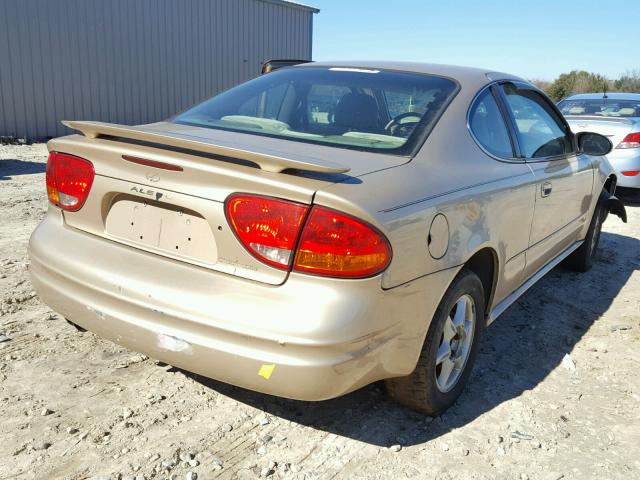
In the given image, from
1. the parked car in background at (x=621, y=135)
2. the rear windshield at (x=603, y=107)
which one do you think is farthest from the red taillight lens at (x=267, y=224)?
the rear windshield at (x=603, y=107)

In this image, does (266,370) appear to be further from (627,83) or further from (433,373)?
(627,83)

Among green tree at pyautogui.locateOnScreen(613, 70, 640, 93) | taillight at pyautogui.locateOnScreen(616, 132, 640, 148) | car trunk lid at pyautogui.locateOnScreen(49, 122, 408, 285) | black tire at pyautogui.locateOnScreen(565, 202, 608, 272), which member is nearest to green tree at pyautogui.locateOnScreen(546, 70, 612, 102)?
green tree at pyautogui.locateOnScreen(613, 70, 640, 93)

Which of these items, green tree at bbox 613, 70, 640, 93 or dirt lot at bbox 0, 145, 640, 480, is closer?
dirt lot at bbox 0, 145, 640, 480

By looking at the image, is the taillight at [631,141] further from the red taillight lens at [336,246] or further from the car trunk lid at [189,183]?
the red taillight lens at [336,246]

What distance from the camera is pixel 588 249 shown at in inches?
201

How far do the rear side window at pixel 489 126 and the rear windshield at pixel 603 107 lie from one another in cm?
653

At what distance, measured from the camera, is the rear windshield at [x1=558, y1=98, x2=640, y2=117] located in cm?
906

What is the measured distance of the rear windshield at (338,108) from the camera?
2.75m

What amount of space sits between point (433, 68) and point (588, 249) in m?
2.66

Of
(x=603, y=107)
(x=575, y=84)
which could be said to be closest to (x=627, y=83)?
(x=575, y=84)

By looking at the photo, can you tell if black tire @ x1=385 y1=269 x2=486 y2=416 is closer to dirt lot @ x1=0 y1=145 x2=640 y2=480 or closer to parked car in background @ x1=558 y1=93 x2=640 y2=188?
dirt lot @ x1=0 y1=145 x2=640 y2=480

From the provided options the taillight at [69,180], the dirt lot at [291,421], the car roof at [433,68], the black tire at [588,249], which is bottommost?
the dirt lot at [291,421]

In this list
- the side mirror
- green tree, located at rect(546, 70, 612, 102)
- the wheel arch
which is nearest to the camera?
the wheel arch

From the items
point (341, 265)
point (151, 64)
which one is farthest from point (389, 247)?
point (151, 64)
